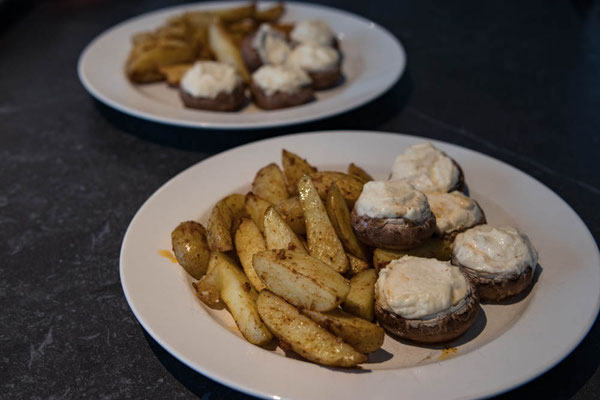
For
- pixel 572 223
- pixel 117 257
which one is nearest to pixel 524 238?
pixel 572 223

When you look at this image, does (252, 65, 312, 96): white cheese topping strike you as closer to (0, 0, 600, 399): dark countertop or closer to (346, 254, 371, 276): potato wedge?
(0, 0, 600, 399): dark countertop

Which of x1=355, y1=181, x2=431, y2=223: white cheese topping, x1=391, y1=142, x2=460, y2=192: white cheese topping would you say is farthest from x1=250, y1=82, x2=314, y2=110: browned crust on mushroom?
x1=355, y1=181, x2=431, y2=223: white cheese topping

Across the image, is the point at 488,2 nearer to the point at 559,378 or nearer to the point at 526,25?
the point at 526,25

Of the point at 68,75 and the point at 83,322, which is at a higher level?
the point at 83,322

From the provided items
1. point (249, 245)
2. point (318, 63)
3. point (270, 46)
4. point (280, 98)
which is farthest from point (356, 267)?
point (270, 46)

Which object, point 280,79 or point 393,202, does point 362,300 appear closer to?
point 393,202
